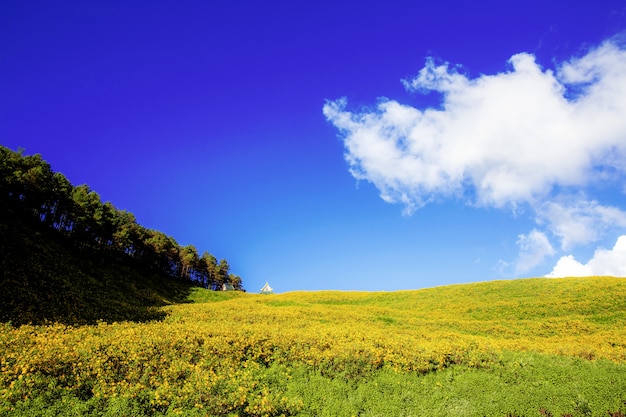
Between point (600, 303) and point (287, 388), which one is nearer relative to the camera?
point (287, 388)

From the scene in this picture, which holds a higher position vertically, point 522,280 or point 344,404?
point 522,280

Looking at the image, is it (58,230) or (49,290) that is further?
(58,230)

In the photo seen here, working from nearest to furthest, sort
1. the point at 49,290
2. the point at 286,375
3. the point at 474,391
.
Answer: the point at 474,391, the point at 286,375, the point at 49,290

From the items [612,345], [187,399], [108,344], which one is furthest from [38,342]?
[612,345]

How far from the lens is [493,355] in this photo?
18.4 m

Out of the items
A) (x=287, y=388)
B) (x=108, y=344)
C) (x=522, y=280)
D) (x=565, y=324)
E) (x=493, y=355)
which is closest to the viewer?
(x=287, y=388)

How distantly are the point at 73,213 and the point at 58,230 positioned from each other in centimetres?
948

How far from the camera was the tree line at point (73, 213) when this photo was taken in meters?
52.7

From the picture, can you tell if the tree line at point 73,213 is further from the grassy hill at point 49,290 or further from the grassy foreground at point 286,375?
the grassy foreground at point 286,375

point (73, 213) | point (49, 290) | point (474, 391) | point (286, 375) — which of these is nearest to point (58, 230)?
point (73, 213)

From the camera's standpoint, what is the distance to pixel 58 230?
6712 centimetres

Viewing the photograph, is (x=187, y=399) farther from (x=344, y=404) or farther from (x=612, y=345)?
(x=612, y=345)

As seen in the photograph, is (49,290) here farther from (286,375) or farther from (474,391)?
(474,391)

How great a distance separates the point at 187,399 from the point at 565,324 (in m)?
34.1
